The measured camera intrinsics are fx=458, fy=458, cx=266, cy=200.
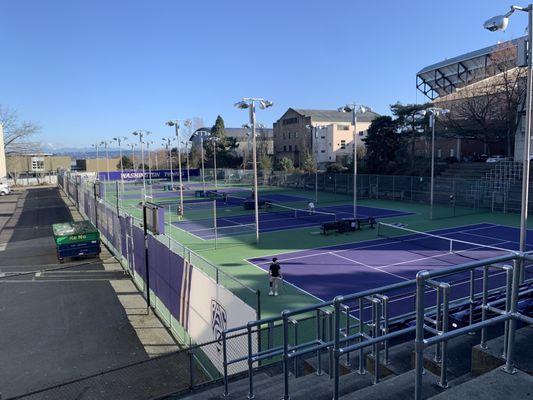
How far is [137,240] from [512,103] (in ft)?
145

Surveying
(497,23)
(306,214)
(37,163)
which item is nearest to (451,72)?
(306,214)

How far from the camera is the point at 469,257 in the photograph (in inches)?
923

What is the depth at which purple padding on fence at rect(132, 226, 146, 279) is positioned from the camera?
1938cm

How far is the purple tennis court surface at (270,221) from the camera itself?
33625 mm

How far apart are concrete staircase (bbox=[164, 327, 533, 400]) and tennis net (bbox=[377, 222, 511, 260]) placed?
1813cm

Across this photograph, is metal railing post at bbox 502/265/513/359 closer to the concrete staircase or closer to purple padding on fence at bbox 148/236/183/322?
the concrete staircase

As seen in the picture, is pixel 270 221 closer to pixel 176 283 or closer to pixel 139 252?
pixel 139 252

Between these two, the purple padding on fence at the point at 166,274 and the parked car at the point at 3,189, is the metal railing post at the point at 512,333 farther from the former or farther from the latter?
the parked car at the point at 3,189

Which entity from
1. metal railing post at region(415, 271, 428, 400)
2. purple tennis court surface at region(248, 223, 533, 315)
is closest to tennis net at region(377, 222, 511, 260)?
purple tennis court surface at region(248, 223, 533, 315)

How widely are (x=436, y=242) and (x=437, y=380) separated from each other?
79.7ft

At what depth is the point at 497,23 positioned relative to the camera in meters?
13.0

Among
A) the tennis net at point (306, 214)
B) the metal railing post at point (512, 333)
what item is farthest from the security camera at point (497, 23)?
the tennis net at point (306, 214)

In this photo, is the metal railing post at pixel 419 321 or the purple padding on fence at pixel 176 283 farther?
the purple padding on fence at pixel 176 283

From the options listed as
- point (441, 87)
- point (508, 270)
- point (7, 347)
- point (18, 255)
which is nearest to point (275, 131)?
point (441, 87)
